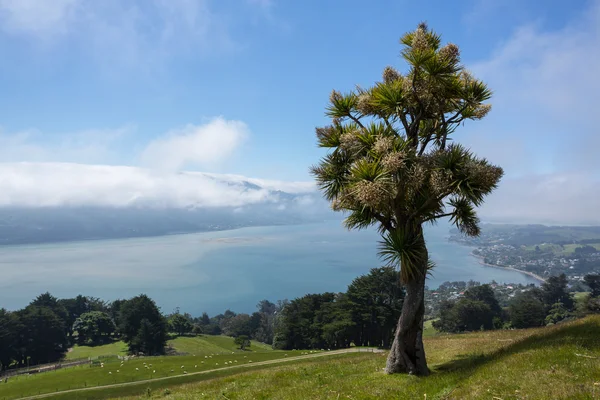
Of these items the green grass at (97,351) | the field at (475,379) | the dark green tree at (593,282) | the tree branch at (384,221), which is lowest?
the green grass at (97,351)

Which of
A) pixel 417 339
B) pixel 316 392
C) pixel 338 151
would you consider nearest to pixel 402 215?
pixel 338 151

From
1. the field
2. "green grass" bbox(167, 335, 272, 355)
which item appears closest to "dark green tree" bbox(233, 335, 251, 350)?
"green grass" bbox(167, 335, 272, 355)

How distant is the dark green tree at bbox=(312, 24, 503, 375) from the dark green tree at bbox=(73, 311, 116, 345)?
9914cm

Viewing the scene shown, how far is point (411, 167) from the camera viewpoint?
10.0 metres

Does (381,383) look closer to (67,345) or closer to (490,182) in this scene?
(490,182)

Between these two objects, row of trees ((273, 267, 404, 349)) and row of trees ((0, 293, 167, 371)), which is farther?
row of trees ((0, 293, 167, 371))

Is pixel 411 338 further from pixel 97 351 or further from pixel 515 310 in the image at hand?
pixel 97 351

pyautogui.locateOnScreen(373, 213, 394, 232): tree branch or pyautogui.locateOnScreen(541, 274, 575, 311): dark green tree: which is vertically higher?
pyautogui.locateOnScreen(373, 213, 394, 232): tree branch

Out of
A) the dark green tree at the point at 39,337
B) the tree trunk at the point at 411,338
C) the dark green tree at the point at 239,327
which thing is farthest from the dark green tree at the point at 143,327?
the tree trunk at the point at 411,338

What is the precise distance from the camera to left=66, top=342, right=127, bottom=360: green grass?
76.2 metres

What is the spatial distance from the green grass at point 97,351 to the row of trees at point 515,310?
7673cm

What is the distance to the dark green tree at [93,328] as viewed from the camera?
8731 cm

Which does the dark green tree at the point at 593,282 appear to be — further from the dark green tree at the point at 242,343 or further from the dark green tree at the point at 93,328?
the dark green tree at the point at 93,328

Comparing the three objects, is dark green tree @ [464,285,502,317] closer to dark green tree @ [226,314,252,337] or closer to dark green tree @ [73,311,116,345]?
dark green tree @ [226,314,252,337]
